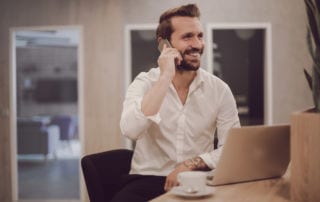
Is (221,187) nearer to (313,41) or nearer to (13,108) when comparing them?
(313,41)

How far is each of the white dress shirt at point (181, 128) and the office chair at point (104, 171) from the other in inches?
2.1

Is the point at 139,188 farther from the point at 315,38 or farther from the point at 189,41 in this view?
the point at 315,38

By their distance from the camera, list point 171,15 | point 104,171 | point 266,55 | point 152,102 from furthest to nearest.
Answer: point 266,55
point 171,15
point 104,171
point 152,102

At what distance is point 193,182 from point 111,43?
3789 millimetres

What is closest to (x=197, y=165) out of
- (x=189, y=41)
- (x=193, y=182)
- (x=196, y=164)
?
(x=196, y=164)

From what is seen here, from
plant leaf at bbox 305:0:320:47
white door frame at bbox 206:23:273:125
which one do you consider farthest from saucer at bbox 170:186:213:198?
white door frame at bbox 206:23:273:125

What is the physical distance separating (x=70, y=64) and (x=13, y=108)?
28.5 feet

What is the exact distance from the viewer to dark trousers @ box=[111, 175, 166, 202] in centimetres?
169

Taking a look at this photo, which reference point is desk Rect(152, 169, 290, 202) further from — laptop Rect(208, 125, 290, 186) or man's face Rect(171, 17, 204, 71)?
man's face Rect(171, 17, 204, 71)

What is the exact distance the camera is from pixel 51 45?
12.4m

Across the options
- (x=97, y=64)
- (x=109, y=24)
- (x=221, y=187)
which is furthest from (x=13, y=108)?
(x=221, y=187)

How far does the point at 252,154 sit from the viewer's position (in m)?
1.41

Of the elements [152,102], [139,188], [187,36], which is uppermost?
[187,36]

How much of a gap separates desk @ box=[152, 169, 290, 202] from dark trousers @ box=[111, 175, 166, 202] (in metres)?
0.43
